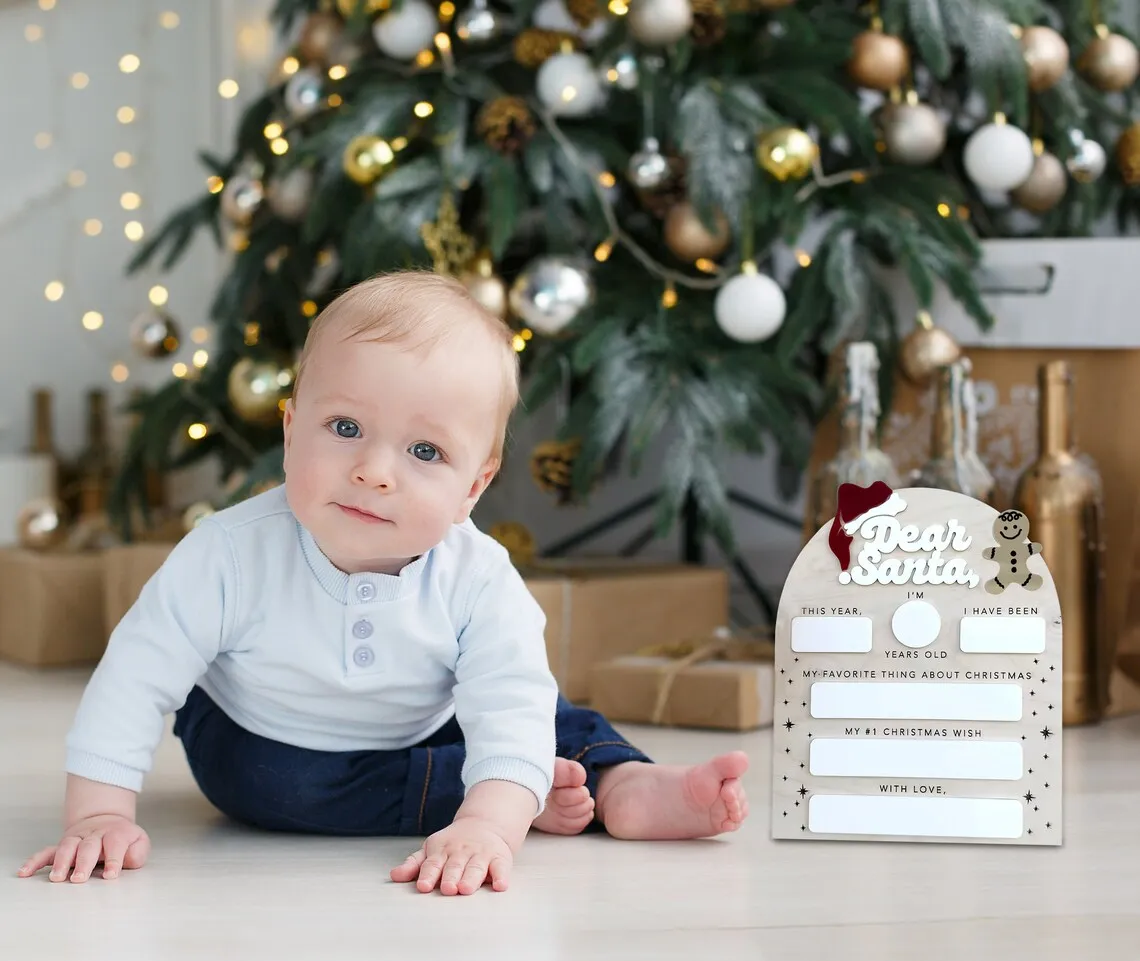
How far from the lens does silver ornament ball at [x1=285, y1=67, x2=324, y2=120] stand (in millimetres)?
1895

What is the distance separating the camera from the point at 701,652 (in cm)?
168

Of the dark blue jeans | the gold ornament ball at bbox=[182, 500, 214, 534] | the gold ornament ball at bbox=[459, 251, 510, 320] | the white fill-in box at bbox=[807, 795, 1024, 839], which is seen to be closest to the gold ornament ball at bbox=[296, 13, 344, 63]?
the gold ornament ball at bbox=[459, 251, 510, 320]

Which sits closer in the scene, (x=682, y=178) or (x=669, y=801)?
(x=669, y=801)

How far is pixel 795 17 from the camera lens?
176cm

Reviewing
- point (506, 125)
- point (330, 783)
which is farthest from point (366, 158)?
point (330, 783)

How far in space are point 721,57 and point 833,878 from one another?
1.09 metres

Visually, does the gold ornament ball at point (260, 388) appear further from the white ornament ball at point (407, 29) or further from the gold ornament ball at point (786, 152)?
the gold ornament ball at point (786, 152)

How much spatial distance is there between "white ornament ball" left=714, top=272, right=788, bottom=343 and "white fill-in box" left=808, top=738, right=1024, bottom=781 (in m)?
0.68

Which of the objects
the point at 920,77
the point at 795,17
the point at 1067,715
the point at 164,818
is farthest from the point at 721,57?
the point at 164,818

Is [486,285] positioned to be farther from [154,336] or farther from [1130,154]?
[1130,154]

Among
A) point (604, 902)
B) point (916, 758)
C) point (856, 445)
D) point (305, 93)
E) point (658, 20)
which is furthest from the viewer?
point (305, 93)

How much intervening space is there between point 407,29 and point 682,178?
1.19 ft

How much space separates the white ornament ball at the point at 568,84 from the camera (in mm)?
1716

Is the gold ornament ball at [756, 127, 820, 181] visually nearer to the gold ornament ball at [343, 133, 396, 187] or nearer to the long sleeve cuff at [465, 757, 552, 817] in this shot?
the gold ornament ball at [343, 133, 396, 187]
